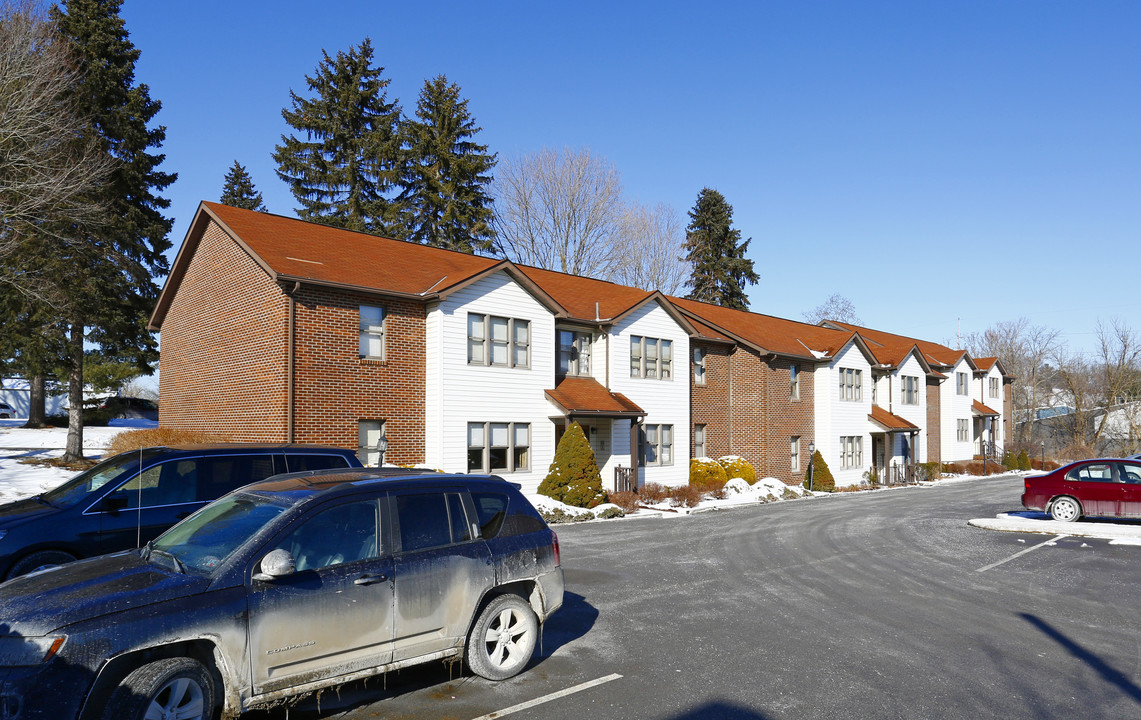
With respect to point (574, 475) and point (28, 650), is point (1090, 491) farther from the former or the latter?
point (28, 650)

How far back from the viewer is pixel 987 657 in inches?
302

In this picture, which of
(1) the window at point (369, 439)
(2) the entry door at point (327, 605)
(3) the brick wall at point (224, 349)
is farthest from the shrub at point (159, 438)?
(2) the entry door at point (327, 605)

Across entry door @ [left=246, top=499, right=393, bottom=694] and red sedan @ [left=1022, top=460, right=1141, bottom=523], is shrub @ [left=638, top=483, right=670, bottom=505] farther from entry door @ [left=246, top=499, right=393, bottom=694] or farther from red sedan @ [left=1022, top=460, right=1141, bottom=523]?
entry door @ [left=246, top=499, right=393, bottom=694]

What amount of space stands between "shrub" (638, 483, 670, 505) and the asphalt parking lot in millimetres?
8959

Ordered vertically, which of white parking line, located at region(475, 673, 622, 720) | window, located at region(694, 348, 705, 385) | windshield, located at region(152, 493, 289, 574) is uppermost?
window, located at region(694, 348, 705, 385)

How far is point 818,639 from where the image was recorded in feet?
27.2

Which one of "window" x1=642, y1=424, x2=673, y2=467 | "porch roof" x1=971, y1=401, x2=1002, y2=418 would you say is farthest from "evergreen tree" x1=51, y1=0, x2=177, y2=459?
"porch roof" x1=971, y1=401, x2=1002, y2=418

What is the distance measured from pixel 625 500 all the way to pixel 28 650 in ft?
63.5

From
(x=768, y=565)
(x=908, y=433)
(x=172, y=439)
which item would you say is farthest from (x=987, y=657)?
(x=908, y=433)

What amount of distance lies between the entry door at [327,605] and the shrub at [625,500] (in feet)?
55.0

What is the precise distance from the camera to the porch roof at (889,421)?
3847 centimetres

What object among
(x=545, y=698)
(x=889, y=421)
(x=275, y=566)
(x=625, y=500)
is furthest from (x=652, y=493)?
(x=275, y=566)

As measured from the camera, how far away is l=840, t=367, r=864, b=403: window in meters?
37.3

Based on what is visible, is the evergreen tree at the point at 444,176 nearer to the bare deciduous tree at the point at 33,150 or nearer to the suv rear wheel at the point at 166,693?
the bare deciduous tree at the point at 33,150
